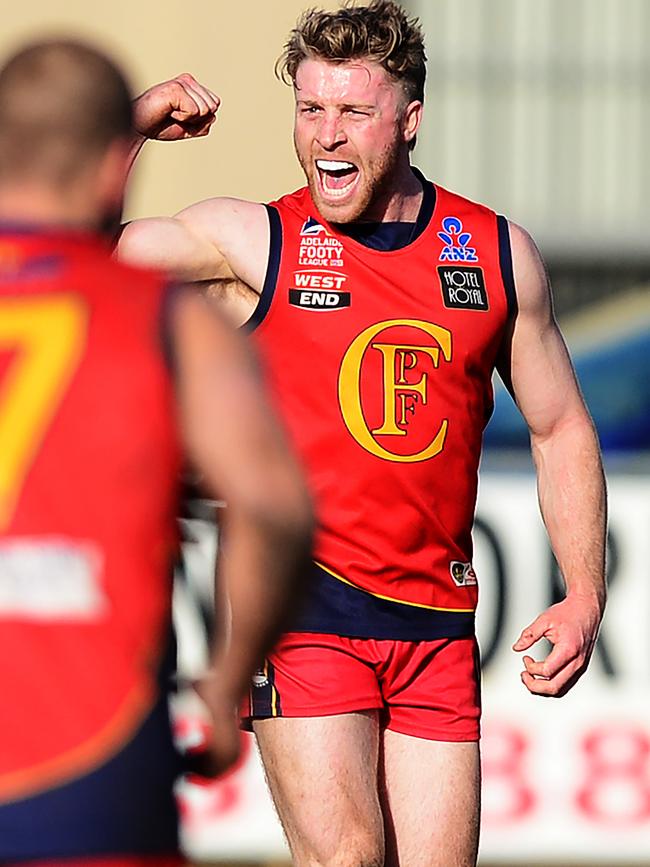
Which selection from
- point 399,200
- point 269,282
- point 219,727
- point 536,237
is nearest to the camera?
point 219,727

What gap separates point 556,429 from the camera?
5.52 m

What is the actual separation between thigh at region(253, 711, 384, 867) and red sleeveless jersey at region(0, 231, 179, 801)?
2.13m

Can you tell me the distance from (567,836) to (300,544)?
5.87 m

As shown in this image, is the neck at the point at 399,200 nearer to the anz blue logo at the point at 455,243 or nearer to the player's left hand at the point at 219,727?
the anz blue logo at the point at 455,243

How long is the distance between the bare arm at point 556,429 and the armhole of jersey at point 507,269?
0.05 feet

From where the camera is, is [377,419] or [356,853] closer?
[356,853]

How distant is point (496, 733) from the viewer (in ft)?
28.2

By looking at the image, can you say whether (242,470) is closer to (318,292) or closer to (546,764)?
(318,292)

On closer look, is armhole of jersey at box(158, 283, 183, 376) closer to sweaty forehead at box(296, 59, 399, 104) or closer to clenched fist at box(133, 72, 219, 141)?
clenched fist at box(133, 72, 219, 141)

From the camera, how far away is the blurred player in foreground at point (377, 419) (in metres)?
5.18

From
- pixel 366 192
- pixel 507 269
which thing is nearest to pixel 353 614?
pixel 507 269

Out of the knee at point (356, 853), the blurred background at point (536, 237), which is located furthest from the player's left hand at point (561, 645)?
the blurred background at point (536, 237)

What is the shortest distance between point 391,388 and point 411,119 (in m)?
0.82

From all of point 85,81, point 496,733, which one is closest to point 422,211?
point 85,81
